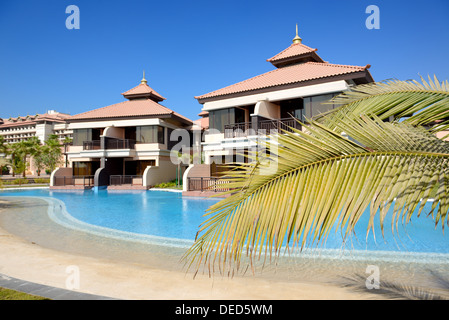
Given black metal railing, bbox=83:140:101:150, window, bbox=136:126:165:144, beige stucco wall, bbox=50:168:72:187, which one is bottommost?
beige stucco wall, bbox=50:168:72:187

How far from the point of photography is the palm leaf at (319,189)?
1777mm

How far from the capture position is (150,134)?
93.2 feet

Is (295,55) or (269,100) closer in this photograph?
(269,100)

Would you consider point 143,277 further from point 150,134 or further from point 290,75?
point 150,134

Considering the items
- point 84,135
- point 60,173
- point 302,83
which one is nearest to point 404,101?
point 302,83

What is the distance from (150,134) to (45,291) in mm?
25450

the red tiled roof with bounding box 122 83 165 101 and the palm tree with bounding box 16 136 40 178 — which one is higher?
the red tiled roof with bounding box 122 83 165 101

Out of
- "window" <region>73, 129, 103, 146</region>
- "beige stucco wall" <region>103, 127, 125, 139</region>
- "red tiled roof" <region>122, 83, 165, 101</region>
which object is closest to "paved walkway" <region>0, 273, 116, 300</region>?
"beige stucco wall" <region>103, 127, 125, 139</region>

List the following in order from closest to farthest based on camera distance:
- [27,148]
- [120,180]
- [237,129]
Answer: [237,129] < [120,180] < [27,148]

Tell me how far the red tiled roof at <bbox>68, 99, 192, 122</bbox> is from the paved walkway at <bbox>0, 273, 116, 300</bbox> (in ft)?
80.9

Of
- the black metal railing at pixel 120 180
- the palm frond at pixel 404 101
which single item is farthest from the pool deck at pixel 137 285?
the black metal railing at pixel 120 180

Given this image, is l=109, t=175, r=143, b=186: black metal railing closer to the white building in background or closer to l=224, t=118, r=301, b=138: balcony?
l=224, t=118, r=301, b=138: balcony

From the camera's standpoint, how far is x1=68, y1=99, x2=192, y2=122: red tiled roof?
2858cm
